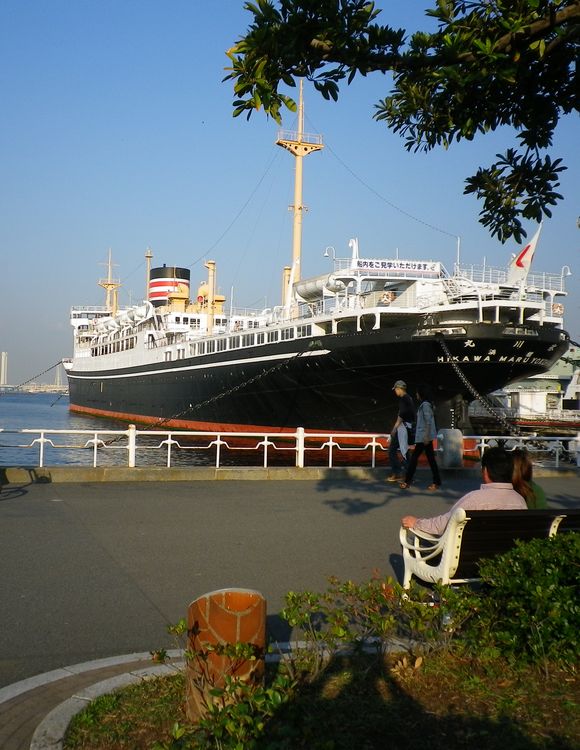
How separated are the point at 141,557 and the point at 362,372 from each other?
71.5 feet

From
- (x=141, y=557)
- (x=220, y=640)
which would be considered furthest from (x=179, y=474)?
(x=220, y=640)

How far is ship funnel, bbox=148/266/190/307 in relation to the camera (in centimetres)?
5697

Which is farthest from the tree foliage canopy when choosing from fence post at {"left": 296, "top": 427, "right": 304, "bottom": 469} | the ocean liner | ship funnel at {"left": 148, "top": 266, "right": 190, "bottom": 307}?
ship funnel at {"left": 148, "top": 266, "right": 190, "bottom": 307}

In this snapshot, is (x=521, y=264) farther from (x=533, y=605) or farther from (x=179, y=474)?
(x=533, y=605)

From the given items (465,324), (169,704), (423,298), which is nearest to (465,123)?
(169,704)

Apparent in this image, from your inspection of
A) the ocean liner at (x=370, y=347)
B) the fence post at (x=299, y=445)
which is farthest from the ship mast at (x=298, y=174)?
the fence post at (x=299, y=445)

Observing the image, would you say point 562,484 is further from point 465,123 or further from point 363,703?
point 363,703

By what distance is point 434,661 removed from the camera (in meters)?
4.28

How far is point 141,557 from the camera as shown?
7684 millimetres

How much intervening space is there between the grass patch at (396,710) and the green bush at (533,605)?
13 centimetres

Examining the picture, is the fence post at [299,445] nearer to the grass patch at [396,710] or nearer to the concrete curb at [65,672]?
the concrete curb at [65,672]

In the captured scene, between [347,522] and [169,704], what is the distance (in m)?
6.38

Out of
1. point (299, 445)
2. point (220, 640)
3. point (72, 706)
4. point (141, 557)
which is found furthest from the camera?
point (299, 445)

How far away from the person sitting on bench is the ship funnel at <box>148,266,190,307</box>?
169 ft
